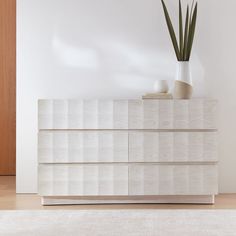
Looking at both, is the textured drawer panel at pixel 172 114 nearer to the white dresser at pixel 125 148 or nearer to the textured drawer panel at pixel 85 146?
the white dresser at pixel 125 148

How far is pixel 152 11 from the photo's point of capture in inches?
182

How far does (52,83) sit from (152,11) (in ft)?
3.20

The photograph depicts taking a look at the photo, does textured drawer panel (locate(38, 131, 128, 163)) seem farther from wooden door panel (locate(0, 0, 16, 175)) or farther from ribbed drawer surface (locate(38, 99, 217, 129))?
wooden door panel (locate(0, 0, 16, 175))

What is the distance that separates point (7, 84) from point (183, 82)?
2.18 meters

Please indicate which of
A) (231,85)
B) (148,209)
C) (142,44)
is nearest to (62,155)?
(148,209)

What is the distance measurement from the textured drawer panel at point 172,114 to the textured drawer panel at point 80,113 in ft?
0.30

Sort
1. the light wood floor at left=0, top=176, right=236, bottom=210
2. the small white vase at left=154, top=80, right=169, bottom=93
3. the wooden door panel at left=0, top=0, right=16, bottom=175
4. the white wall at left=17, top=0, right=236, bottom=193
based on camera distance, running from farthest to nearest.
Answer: the wooden door panel at left=0, top=0, right=16, bottom=175
the white wall at left=17, top=0, right=236, bottom=193
the small white vase at left=154, top=80, right=169, bottom=93
the light wood floor at left=0, top=176, right=236, bottom=210

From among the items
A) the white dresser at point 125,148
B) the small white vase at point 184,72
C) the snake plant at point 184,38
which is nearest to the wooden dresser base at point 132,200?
the white dresser at point 125,148

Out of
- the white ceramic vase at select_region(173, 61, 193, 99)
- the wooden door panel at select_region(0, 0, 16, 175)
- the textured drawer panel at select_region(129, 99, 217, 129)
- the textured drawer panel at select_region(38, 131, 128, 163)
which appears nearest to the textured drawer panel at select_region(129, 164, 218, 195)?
the textured drawer panel at select_region(38, 131, 128, 163)

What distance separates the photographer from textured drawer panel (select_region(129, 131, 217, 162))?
411cm

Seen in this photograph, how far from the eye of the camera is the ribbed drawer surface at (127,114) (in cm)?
409

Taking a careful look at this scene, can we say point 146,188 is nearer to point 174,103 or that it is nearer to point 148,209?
point 148,209

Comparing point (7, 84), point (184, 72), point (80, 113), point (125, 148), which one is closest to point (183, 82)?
point (184, 72)

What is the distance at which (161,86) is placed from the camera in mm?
4312
